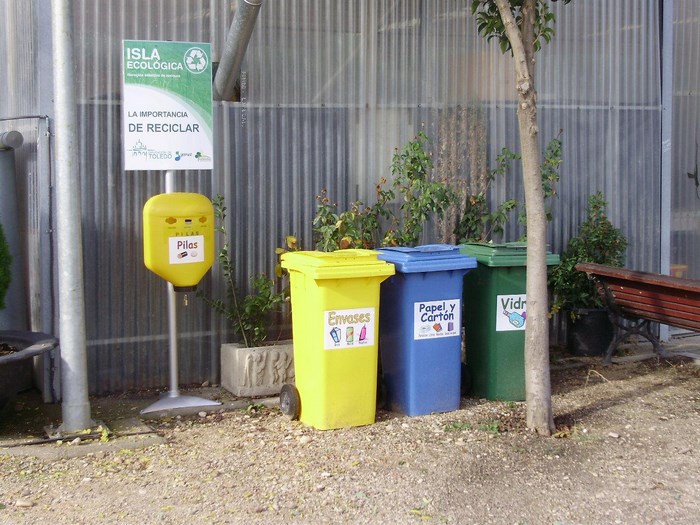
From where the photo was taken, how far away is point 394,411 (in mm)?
7156

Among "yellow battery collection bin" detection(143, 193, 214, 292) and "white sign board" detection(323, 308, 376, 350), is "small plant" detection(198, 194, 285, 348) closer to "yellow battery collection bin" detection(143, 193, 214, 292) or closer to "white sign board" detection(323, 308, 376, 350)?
"yellow battery collection bin" detection(143, 193, 214, 292)

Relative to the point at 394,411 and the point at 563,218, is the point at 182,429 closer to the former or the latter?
the point at 394,411

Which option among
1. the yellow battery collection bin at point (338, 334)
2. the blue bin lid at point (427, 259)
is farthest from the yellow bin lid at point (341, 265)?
the blue bin lid at point (427, 259)

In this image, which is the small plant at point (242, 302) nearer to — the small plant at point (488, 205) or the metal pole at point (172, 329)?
the metal pole at point (172, 329)

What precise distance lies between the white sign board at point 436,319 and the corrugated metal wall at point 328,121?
1.68 metres

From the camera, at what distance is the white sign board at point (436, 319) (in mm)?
6906

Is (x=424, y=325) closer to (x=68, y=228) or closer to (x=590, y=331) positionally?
(x=68, y=228)

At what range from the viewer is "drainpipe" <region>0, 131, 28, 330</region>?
25.4ft

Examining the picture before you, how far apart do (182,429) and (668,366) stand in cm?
A: 464

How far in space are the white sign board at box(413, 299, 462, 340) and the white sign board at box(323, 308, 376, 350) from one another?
0.36 m

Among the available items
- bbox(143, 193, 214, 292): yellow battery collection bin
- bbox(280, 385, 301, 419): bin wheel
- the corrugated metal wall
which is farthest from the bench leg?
bbox(143, 193, 214, 292): yellow battery collection bin

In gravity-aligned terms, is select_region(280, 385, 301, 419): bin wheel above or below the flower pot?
below

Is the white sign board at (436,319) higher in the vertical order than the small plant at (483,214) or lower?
lower

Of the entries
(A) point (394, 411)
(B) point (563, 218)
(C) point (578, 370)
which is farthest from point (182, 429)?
(B) point (563, 218)
